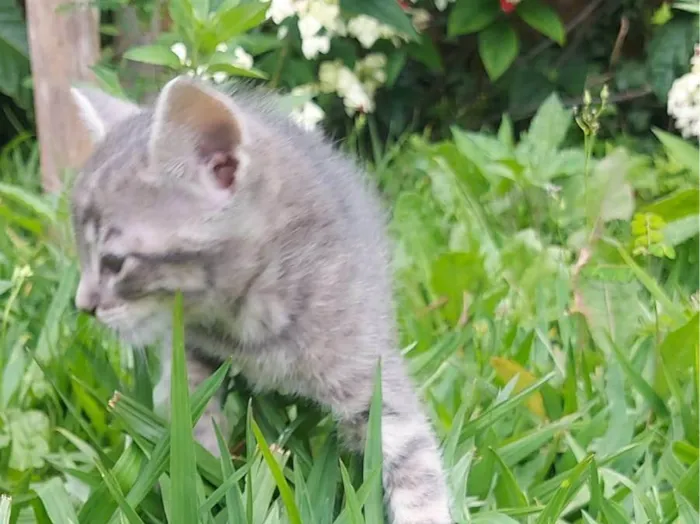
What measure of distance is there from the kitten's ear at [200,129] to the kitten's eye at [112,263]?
121 mm

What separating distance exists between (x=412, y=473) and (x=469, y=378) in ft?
1.24

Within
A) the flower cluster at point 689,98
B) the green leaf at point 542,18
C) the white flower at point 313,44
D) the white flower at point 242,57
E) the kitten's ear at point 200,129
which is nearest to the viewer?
the kitten's ear at point 200,129

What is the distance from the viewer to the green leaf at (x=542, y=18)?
2.33 m

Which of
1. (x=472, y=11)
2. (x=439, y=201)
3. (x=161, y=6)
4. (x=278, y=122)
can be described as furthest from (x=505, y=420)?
(x=472, y=11)

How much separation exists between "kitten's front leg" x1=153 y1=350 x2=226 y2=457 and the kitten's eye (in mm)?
259

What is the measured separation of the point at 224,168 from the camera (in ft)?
3.16

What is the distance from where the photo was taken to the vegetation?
3.32 ft

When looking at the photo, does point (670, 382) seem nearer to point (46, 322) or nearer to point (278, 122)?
point (278, 122)

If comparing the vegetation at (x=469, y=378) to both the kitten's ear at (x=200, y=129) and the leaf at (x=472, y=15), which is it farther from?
the leaf at (x=472, y=15)

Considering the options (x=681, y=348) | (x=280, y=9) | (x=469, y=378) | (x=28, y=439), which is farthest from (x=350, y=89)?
(x=28, y=439)

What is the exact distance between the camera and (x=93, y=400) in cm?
127

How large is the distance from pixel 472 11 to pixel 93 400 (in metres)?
1.66

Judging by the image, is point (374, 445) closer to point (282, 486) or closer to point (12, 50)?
point (282, 486)

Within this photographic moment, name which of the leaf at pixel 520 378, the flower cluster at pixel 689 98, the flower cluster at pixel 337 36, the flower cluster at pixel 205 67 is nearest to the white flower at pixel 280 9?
the flower cluster at pixel 337 36
